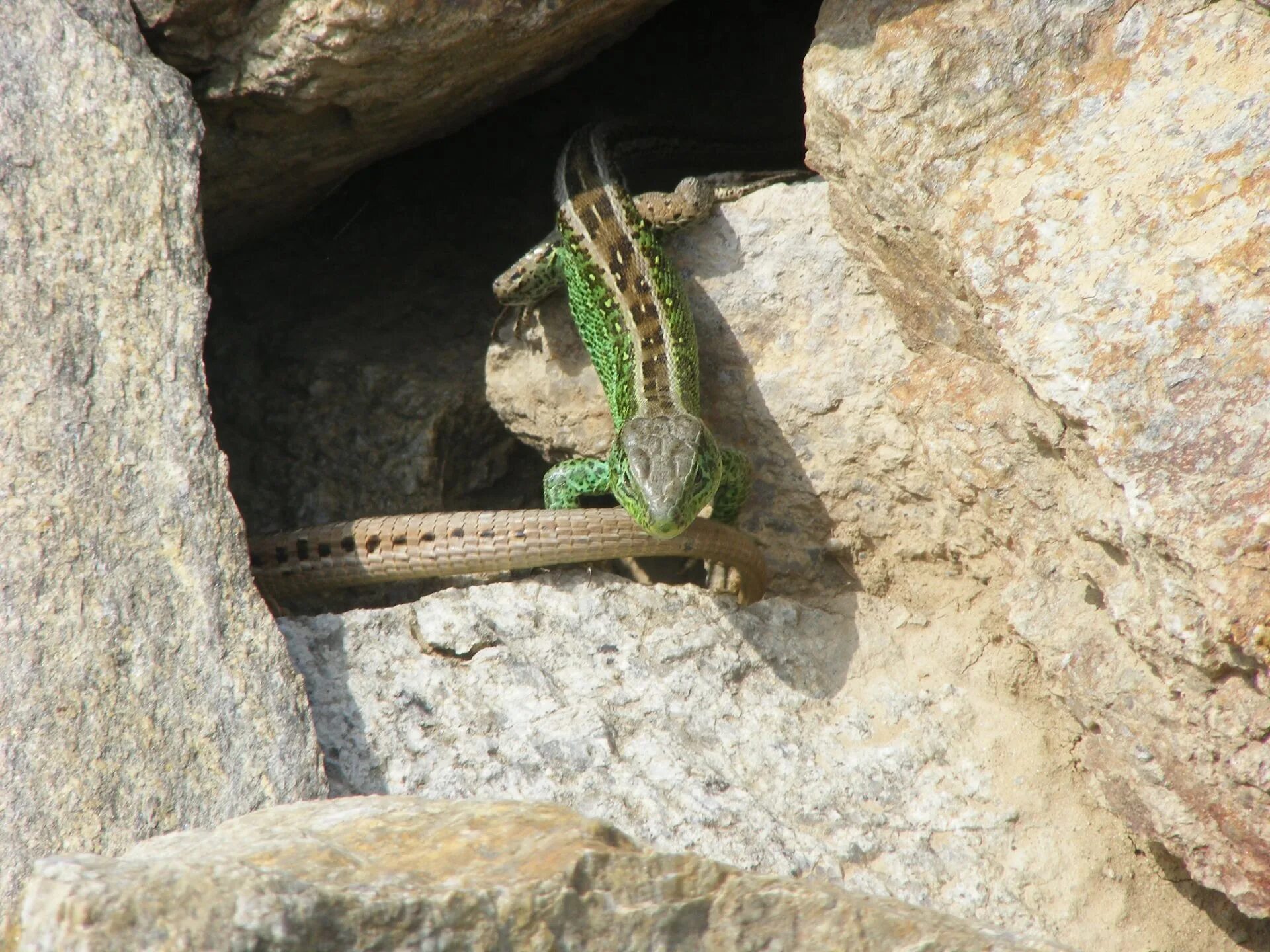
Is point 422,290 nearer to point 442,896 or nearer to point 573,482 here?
point 573,482

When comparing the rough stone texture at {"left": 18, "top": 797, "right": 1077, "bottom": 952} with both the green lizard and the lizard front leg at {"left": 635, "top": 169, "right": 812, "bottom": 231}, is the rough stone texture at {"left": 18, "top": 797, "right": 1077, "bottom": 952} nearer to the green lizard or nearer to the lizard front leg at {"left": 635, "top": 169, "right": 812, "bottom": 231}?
the green lizard

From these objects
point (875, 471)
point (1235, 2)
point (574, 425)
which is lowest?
point (875, 471)

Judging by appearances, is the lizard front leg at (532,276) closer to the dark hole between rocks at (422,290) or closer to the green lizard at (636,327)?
the green lizard at (636,327)

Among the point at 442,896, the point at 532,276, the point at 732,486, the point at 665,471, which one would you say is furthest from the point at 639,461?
the point at 442,896

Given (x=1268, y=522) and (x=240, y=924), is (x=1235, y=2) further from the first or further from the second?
(x=240, y=924)

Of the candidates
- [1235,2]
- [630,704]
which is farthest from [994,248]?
[630,704]

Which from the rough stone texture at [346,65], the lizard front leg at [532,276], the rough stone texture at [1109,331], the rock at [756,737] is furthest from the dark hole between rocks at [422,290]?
the rough stone texture at [1109,331]

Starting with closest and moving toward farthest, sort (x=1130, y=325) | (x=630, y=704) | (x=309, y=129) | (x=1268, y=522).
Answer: (x=1268, y=522) → (x=1130, y=325) → (x=630, y=704) → (x=309, y=129)
